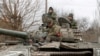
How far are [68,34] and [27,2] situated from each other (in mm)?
18007

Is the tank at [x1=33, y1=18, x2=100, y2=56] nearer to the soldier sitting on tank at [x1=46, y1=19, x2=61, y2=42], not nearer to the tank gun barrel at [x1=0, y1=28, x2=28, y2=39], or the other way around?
the tank gun barrel at [x1=0, y1=28, x2=28, y2=39]

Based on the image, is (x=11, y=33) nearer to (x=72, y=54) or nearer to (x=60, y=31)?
(x=72, y=54)

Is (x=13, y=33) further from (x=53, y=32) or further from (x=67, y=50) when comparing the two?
(x=53, y=32)

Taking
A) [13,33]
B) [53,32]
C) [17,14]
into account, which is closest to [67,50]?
[13,33]

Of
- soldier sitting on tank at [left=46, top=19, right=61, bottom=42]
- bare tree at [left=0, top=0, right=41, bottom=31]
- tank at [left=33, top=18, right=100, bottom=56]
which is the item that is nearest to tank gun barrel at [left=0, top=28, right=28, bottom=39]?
tank at [left=33, top=18, right=100, bottom=56]

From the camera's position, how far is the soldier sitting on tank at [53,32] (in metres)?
11.4

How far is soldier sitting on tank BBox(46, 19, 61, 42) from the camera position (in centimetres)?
1144

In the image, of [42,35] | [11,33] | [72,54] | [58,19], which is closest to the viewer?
[11,33]

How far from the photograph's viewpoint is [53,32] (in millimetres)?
11555

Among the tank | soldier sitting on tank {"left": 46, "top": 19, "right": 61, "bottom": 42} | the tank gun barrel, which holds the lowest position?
the tank

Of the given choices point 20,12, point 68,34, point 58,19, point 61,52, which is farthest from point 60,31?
point 20,12

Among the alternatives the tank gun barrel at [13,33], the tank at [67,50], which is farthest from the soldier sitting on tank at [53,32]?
the tank gun barrel at [13,33]

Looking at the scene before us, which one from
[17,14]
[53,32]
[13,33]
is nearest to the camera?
[13,33]

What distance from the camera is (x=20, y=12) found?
2784 cm
